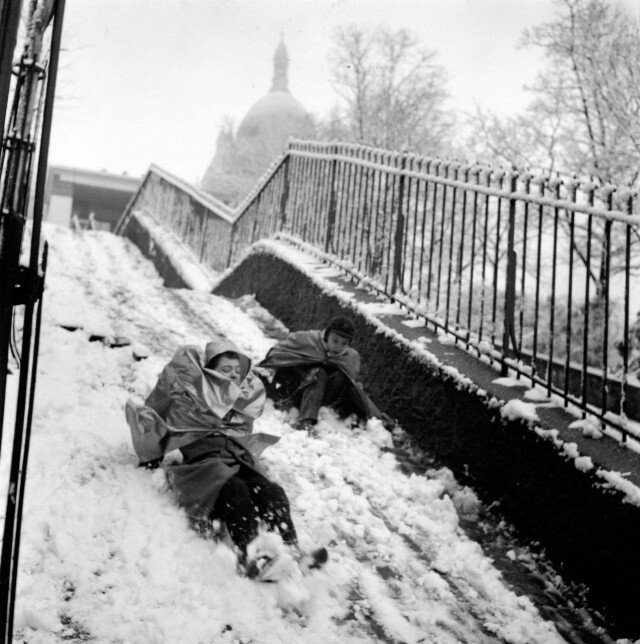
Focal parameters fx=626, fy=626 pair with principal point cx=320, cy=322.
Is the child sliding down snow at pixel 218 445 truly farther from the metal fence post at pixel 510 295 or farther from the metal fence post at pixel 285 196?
the metal fence post at pixel 285 196

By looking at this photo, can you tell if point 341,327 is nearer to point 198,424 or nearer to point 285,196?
point 198,424

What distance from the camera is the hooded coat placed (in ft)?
10.1

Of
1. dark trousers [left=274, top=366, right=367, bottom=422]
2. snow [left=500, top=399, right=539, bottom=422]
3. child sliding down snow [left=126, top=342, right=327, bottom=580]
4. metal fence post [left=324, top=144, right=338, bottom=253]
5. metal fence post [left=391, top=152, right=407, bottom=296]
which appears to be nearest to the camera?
child sliding down snow [left=126, top=342, right=327, bottom=580]

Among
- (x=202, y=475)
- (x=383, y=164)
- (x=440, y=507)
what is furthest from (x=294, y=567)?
(x=383, y=164)

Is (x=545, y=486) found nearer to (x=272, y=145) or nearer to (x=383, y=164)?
Answer: (x=383, y=164)

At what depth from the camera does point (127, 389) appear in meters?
4.36

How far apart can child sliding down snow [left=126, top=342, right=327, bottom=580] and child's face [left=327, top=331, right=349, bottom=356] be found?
1.12m

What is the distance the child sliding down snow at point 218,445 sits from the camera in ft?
9.43

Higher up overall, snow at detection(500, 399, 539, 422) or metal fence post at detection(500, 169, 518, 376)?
metal fence post at detection(500, 169, 518, 376)

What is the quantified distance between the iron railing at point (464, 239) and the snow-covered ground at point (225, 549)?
3.52ft

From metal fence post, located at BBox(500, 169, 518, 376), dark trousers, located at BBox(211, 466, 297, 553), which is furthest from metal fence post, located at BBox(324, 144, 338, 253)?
dark trousers, located at BBox(211, 466, 297, 553)

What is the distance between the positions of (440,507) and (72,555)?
6.64 ft

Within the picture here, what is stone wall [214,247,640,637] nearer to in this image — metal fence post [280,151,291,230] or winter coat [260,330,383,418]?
winter coat [260,330,383,418]

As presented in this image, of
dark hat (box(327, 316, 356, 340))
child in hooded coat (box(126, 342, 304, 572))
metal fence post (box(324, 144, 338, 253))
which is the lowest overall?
child in hooded coat (box(126, 342, 304, 572))
